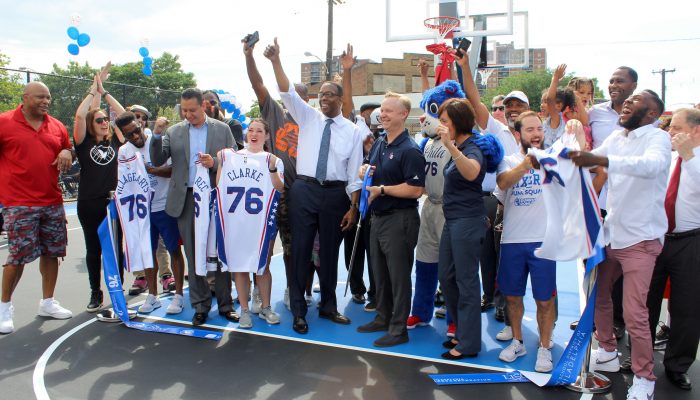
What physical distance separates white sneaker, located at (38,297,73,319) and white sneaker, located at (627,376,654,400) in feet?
17.2

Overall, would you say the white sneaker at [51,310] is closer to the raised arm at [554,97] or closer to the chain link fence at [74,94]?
the raised arm at [554,97]

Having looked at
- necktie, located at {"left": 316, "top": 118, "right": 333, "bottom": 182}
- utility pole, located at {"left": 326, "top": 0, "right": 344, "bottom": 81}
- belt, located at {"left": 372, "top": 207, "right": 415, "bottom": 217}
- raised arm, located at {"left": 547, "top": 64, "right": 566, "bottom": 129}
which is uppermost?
utility pole, located at {"left": 326, "top": 0, "right": 344, "bottom": 81}

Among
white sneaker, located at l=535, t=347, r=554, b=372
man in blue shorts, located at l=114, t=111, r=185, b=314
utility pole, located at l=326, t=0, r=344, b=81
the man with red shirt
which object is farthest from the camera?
utility pole, located at l=326, t=0, r=344, b=81

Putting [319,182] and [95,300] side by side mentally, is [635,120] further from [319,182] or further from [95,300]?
[95,300]

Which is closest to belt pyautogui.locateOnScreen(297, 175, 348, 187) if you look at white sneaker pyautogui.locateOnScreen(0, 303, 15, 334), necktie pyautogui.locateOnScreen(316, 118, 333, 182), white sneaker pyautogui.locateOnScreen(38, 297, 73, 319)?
necktie pyautogui.locateOnScreen(316, 118, 333, 182)

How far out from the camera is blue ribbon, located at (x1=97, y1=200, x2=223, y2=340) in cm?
512

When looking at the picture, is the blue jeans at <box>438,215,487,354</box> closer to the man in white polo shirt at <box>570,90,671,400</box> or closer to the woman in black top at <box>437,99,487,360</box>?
the woman in black top at <box>437,99,487,360</box>

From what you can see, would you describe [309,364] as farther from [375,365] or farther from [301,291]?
[301,291]

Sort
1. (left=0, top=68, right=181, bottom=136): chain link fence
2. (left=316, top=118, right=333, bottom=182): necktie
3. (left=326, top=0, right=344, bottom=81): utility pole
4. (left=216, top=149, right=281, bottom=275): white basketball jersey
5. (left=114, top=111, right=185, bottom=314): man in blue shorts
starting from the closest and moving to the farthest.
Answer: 1. (left=316, top=118, right=333, bottom=182): necktie
2. (left=216, top=149, right=281, bottom=275): white basketball jersey
3. (left=114, top=111, right=185, bottom=314): man in blue shorts
4. (left=0, top=68, right=181, bottom=136): chain link fence
5. (left=326, top=0, right=344, bottom=81): utility pole

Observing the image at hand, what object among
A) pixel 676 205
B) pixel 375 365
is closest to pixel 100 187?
pixel 375 365

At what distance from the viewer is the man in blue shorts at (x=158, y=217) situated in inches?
219

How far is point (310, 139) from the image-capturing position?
5070mm

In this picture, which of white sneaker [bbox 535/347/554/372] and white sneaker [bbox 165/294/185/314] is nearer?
white sneaker [bbox 535/347/554/372]

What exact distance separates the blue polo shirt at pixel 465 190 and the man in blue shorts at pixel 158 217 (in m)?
3.04
